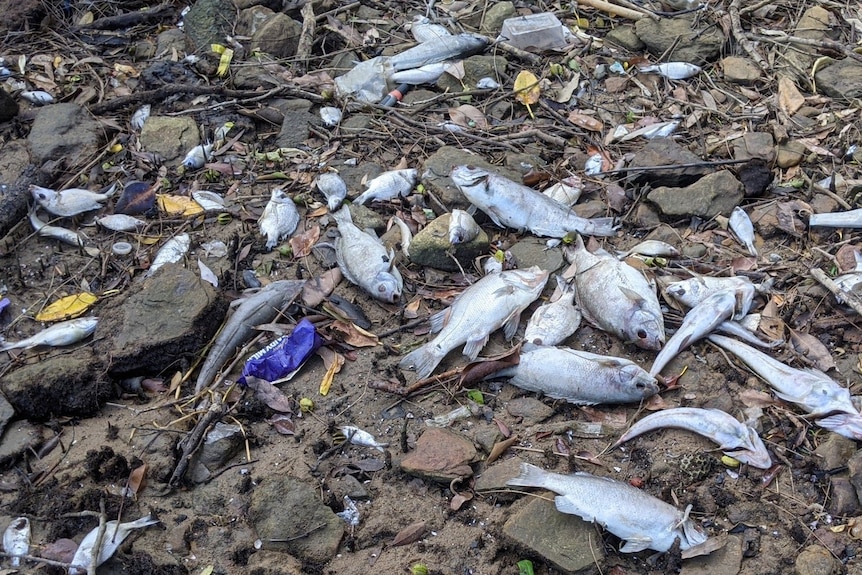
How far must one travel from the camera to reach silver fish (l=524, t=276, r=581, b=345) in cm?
397

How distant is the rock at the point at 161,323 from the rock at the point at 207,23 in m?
3.18

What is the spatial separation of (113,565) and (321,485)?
3.16 ft

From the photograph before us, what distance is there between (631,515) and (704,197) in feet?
7.96

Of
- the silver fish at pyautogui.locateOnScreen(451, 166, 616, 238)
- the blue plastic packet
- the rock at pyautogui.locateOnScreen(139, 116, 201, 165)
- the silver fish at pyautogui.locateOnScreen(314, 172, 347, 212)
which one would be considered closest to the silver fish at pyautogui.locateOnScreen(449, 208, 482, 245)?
the silver fish at pyautogui.locateOnScreen(451, 166, 616, 238)

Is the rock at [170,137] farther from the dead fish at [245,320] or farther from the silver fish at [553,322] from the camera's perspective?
the silver fish at [553,322]

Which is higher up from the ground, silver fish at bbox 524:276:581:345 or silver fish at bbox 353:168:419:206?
silver fish at bbox 353:168:419:206

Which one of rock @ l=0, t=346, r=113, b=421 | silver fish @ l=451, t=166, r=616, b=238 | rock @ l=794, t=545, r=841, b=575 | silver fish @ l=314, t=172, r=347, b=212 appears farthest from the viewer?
silver fish @ l=314, t=172, r=347, b=212

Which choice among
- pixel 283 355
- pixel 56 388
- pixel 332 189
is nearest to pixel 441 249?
pixel 332 189

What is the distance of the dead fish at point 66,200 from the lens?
4.97m

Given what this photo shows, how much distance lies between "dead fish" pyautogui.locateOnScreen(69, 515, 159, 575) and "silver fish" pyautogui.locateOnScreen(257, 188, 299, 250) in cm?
202

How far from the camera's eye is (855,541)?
10.1 ft

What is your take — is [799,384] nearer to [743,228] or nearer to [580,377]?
[580,377]

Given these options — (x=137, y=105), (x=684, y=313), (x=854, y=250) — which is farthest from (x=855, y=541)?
(x=137, y=105)

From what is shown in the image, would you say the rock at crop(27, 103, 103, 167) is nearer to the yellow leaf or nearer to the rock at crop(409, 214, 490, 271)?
the yellow leaf
